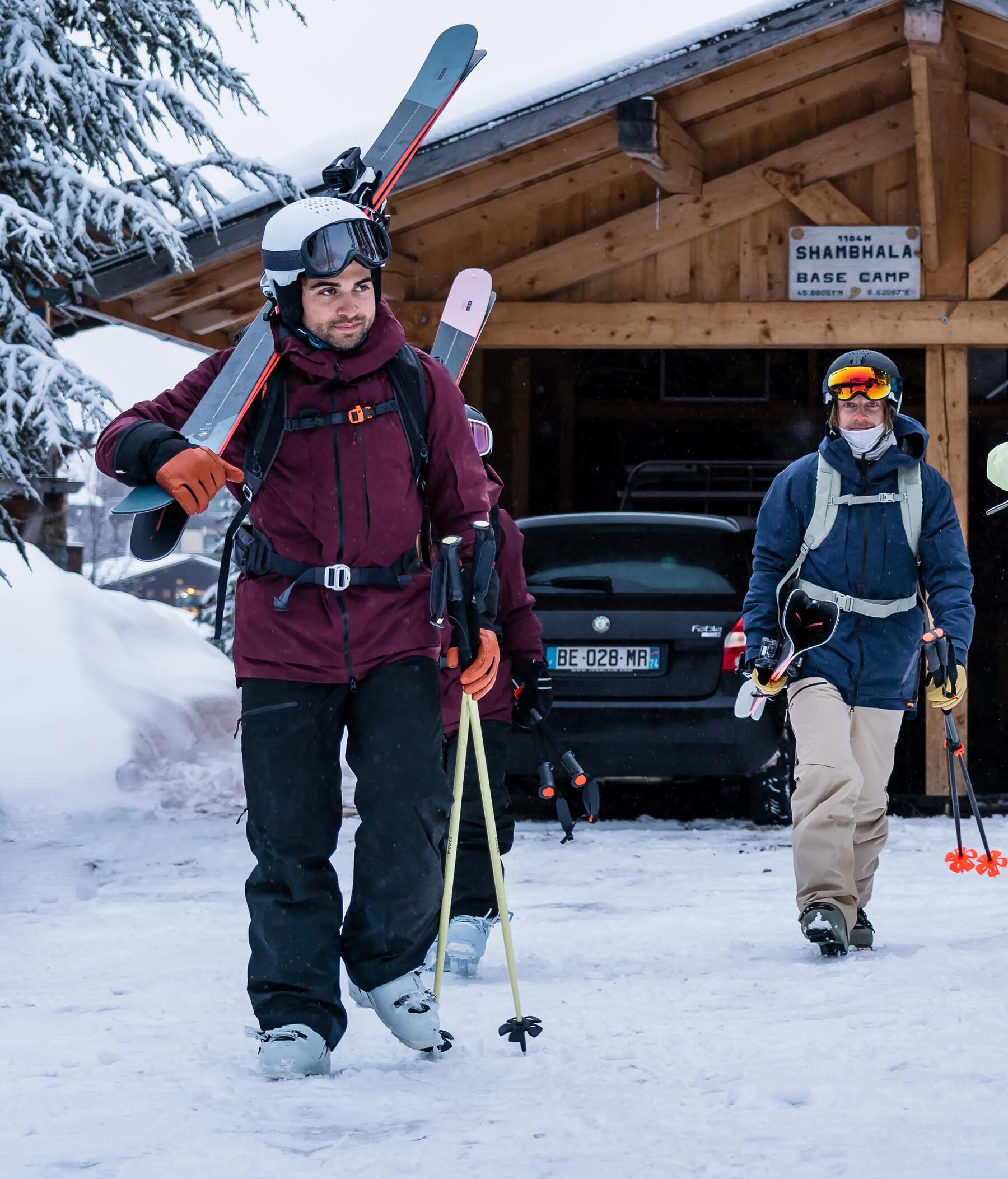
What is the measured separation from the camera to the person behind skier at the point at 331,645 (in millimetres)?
3529

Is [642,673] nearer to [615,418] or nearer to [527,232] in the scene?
[527,232]

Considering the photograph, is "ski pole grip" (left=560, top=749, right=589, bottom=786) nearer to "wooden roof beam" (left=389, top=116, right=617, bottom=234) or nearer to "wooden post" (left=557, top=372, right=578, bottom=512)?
"wooden roof beam" (left=389, top=116, right=617, bottom=234)

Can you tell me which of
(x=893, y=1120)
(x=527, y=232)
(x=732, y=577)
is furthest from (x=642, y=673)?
(x=893, y=1120)

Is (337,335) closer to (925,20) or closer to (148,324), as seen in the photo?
(925,20)

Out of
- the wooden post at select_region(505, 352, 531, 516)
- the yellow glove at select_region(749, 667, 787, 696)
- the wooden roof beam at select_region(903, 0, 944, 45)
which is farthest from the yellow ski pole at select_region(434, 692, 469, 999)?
the wooden post at select_region(505, 352, 531, 516)

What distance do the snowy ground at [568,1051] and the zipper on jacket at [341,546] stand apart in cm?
90

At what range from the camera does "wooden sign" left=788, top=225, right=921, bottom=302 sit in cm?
984

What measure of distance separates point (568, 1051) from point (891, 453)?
228 centimetres

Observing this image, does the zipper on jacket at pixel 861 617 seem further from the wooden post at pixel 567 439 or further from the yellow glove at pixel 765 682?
the wooden post at pixel 567 439

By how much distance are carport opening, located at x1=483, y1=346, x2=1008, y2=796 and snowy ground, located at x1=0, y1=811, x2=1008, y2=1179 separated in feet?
30.7

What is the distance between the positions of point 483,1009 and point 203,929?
160 centimetres

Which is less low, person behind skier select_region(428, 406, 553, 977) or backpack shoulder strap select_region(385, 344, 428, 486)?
backpack shoulder strap select_region(385, 344, 428, 486)

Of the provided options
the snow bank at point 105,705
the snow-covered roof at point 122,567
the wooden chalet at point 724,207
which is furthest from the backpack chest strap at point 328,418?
the snow-covered roof at point 122,567

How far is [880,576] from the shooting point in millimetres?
5059
